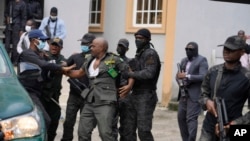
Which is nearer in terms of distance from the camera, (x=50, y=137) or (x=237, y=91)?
(x=237, y=91)

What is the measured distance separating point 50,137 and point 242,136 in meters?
4.22

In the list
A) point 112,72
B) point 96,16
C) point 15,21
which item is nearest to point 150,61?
point 112,72

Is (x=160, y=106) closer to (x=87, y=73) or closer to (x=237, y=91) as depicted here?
(x=87, y=73)

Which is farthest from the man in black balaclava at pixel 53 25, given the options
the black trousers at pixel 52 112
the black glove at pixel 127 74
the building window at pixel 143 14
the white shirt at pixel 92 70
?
the black glove at pixel 127 74

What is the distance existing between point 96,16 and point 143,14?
2.18m

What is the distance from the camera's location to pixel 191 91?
948cm

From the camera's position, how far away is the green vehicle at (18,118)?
5160 mm

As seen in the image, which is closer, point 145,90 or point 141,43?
point 145,90

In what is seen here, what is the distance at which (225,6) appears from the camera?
15.0 meters

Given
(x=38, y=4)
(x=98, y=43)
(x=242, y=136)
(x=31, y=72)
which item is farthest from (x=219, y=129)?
(x=38, y=4)

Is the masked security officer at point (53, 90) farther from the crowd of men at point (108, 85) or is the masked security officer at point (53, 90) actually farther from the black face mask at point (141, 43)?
the black face mask at point (141, 43)

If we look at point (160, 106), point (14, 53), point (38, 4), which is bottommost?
point (160, 106)

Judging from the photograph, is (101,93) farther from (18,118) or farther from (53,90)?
(18,118)

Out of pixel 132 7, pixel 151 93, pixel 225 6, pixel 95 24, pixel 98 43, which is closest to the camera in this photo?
pixel 98 43
